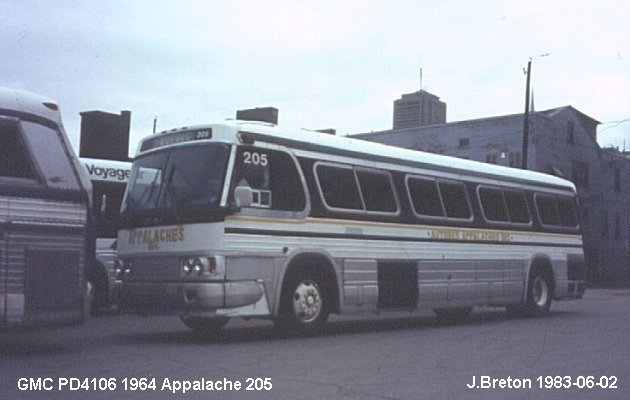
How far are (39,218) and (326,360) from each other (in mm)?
3700

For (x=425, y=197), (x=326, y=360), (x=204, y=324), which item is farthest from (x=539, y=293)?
(x=326, y=360)

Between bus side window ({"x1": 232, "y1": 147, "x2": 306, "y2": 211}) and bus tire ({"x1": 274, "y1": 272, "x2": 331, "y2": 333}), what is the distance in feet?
3.46

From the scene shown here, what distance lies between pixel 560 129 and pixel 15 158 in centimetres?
4431

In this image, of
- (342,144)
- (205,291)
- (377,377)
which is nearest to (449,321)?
(342,144)

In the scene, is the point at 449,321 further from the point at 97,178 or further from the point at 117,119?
the point at 117,119

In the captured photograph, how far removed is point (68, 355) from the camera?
9.55m

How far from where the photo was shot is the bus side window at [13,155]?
9.19 meters

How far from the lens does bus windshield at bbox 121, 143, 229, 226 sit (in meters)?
10.7

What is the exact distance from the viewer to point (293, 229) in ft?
37.8

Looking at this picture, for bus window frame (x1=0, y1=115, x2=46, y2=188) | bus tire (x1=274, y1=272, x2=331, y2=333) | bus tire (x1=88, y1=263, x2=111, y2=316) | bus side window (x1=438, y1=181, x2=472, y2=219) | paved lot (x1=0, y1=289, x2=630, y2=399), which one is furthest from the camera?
bus tire (x1=88, y1=263, x2=111, y2=316)

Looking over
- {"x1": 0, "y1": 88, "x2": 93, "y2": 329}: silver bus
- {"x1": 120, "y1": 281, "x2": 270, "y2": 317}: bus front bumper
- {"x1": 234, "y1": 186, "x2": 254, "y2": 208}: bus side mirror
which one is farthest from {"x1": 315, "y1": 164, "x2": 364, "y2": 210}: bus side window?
{"x1": 0, "y1": 88, "x2": 93, "y2": 329}: silver bus

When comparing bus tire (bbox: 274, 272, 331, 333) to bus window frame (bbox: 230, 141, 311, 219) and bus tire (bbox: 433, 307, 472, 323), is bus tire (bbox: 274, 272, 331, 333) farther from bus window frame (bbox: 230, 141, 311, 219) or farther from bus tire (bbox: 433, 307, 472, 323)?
bus tire (bbox: 433, 307, 472, 323)

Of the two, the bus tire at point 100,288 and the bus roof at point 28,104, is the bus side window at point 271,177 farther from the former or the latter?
the bus tire at point 100,288

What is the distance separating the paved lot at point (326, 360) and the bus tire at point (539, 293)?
217cm
